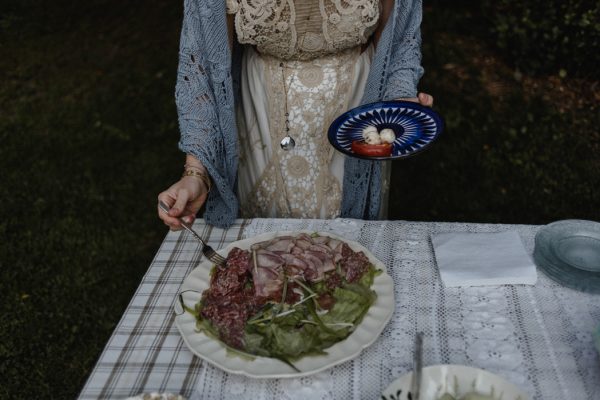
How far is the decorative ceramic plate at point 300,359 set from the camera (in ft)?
4.25

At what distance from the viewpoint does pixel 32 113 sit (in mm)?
5363

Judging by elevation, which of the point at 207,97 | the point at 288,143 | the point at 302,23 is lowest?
the point at 288,143

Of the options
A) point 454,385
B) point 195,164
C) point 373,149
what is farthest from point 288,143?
point 454,385

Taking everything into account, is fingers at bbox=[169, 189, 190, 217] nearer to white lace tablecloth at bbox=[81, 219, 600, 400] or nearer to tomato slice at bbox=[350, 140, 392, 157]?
white lace tablecloth at bbox=[81, 219, 600, 400]

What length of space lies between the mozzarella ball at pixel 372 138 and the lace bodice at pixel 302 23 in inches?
18.7

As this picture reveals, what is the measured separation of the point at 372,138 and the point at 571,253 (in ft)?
2.14

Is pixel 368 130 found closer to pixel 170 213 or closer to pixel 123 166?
pixel 170 213

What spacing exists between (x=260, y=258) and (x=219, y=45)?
32.8 inches

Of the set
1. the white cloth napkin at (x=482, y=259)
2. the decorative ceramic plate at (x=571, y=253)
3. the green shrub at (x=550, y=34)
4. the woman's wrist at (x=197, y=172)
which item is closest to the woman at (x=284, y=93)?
the woman's wrist at (x=197, y=172)

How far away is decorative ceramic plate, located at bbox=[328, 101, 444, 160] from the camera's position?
5.82 feet

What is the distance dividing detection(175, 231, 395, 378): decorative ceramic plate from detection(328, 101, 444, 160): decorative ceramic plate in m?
0.42

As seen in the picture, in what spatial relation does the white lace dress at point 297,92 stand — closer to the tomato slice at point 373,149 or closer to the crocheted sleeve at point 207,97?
the crocheted sleeve at point 207,97

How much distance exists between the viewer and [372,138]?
176cm

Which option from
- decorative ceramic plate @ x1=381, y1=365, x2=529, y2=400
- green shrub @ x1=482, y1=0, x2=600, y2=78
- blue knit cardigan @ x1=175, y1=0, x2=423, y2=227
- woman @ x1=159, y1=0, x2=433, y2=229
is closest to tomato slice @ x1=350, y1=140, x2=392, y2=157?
woman @ x1=159, y1=0, x2=433, y2=229
